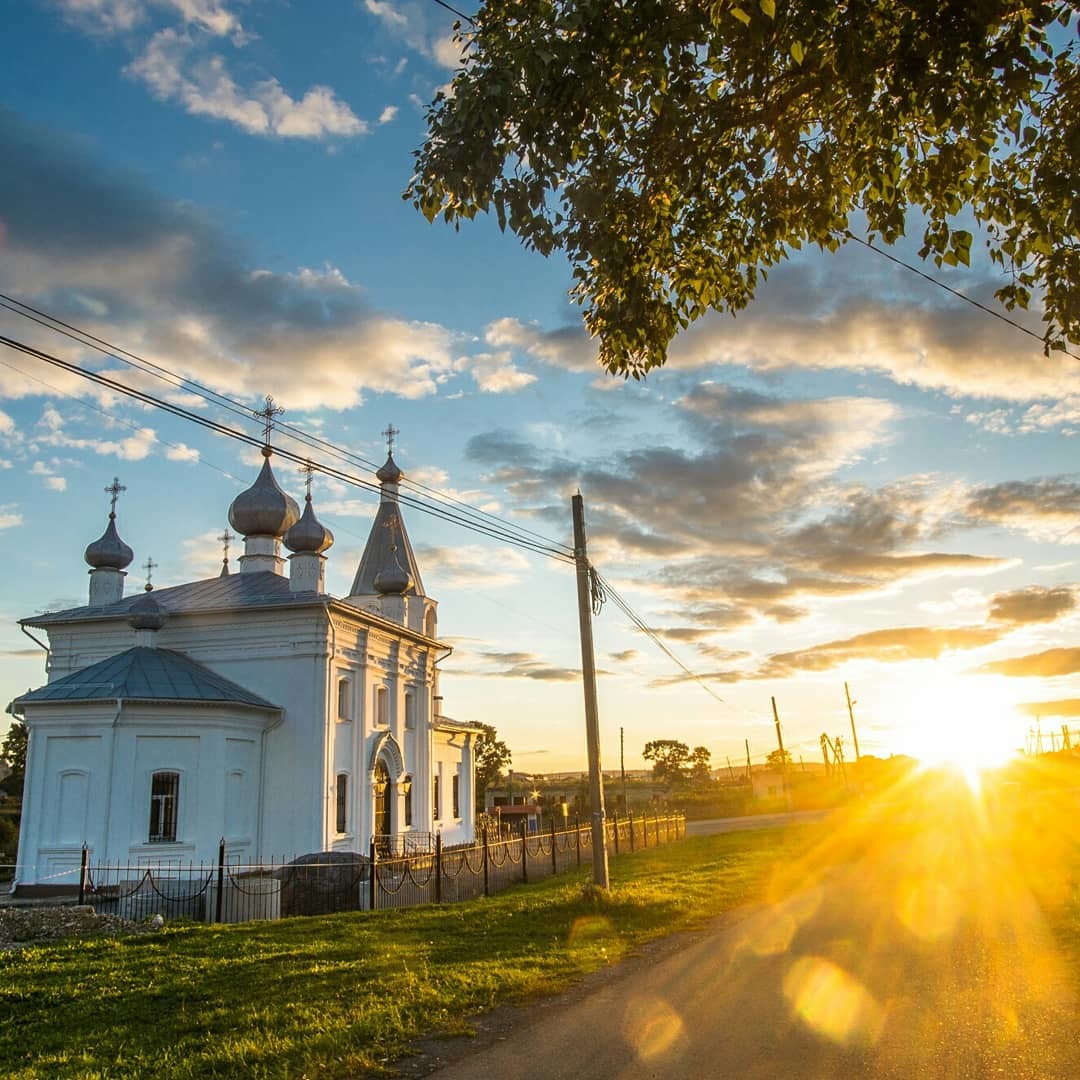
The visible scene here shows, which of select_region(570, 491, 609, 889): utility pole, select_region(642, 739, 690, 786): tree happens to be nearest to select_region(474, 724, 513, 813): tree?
select_region(642, 739, 690, 786): tree

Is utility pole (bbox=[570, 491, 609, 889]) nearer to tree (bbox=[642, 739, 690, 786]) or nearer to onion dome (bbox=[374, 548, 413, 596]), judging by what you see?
onion dome (bbox=[374, 548, 413, 596])

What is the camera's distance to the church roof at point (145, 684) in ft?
77.7

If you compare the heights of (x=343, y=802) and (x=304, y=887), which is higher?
(x=343, y=802)

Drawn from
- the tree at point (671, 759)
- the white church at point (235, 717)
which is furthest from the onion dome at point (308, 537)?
the tree at point (671, 759)

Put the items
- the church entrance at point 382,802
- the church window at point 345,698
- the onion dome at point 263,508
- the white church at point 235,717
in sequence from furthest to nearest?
the onion dome at point 263,508, the church entrance at point 382,802, the church window at point 345,698, the white church at point 235,717

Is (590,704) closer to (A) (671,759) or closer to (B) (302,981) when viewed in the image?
(B) (302,981)

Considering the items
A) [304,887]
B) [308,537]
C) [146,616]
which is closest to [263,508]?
[308,537]

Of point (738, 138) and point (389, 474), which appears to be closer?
point (738, 138)

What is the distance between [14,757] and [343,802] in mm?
41368

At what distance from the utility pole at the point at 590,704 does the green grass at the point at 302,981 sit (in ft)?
2.27

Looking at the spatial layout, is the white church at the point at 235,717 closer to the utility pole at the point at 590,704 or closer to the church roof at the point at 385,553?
the church roof at the point at 385,553

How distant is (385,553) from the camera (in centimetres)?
3888

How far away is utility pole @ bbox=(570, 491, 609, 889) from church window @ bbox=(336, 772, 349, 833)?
1334 centimetres

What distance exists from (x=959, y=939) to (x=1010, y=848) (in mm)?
14436
